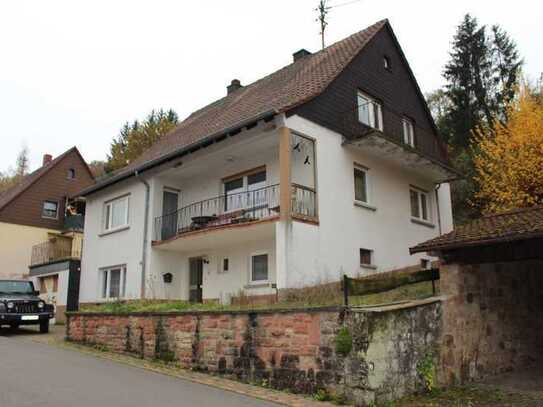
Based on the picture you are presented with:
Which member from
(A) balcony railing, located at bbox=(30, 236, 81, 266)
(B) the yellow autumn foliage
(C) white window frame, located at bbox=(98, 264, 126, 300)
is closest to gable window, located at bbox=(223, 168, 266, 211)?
(C) white window frame, located at bbox=(98, 264, 126, 300)

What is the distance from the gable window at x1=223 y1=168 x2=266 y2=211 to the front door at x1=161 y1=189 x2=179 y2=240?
2.39m

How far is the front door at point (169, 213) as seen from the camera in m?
19.4

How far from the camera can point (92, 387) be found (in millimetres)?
8484

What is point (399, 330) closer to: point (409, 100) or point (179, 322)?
point (179, 322)

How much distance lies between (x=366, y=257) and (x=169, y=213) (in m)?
7.51

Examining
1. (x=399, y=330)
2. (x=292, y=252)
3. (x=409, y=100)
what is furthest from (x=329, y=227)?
(x=409, y=100)

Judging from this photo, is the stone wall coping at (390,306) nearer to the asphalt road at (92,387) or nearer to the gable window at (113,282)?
the asphalt road at (92,387)

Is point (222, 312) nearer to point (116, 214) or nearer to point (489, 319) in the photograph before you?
point (489, 319)

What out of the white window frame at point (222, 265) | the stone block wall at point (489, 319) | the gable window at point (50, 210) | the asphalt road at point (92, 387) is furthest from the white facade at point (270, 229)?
the gable window at point (50, 210)

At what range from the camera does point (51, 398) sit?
756 centimetres

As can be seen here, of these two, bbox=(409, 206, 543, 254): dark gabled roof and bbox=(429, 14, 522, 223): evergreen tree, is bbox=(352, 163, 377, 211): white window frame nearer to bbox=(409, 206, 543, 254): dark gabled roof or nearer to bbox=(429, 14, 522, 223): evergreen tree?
bbox=(409, 206, 543, 254): dark gabled roof

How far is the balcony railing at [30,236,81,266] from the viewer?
2781cm

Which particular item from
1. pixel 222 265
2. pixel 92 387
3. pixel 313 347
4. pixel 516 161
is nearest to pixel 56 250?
pixel 222 265

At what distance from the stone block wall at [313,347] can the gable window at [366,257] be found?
795cm
